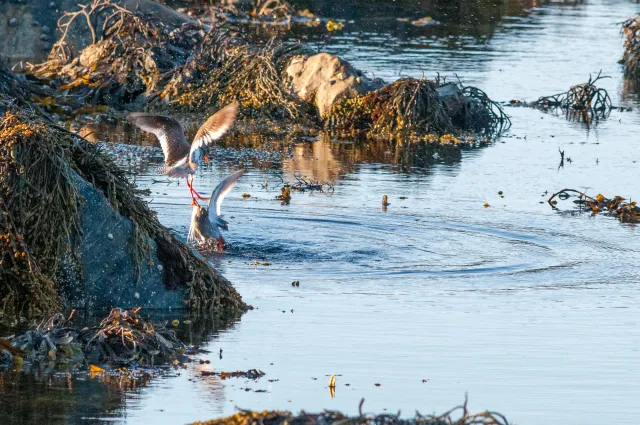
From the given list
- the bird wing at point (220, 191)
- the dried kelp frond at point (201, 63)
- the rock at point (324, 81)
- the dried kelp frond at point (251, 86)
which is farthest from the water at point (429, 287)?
the dried kelp frond at point (201, 63)

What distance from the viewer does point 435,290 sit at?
10.5 meters

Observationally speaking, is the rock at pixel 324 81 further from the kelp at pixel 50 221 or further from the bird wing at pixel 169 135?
the kelp at pixel 50 221

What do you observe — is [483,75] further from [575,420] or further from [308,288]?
Answer: [575,420]

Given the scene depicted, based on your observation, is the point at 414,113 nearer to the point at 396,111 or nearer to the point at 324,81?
the point at 396,111

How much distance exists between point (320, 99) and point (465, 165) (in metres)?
3.56

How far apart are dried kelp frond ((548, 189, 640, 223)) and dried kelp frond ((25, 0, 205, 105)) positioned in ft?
26.9

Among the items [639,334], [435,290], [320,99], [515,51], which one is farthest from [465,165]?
[515,51]

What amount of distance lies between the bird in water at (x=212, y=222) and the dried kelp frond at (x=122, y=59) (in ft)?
30.0

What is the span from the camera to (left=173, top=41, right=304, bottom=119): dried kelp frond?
2011 centimetres

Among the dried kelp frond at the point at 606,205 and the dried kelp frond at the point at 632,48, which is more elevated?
the dried kelp frond at the point at 632,48

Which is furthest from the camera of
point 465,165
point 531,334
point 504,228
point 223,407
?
point 465,165

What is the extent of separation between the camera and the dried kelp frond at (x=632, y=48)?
2630 cm

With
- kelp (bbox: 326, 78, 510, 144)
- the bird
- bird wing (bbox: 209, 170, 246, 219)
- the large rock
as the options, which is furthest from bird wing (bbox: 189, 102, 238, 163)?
kelp (bbox: 326, 78, 510, 144)

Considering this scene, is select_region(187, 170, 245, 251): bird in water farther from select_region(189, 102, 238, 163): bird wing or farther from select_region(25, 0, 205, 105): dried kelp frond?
select_region(25, 0, 205, 105): dried kelp frond
